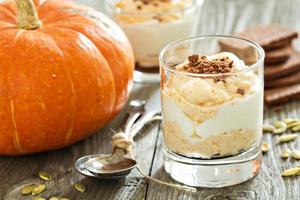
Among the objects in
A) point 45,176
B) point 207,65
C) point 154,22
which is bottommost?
point 45,176

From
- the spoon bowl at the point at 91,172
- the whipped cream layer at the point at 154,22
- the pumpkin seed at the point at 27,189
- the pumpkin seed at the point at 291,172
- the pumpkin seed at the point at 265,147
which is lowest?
the pumpkin seed at the point at 27,189

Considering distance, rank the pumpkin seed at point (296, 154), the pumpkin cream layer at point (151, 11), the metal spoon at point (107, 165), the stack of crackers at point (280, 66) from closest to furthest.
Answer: the metal spoon at point (107, 165) < the pumpkin seed at point (296, 154) < the stack of crackers at point (280, 66) < the pumpkin cream layer at point (151, 11)

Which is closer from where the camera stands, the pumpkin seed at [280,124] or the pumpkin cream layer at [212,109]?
the pumpkin cream layer at [212,109]

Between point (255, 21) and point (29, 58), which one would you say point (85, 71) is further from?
point (255, 21)

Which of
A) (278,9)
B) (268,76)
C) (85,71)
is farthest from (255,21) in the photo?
(85,71)

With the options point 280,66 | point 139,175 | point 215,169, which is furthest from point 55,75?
point 280,66

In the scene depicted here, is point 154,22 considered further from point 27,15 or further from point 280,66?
point 27,15

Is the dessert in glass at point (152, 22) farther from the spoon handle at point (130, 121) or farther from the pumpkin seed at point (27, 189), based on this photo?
the pumpkin seed at point (27, 189)

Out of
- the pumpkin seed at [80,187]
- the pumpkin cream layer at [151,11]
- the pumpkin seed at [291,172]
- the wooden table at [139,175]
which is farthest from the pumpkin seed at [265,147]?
the pumpkin cream layer at [151,11]
